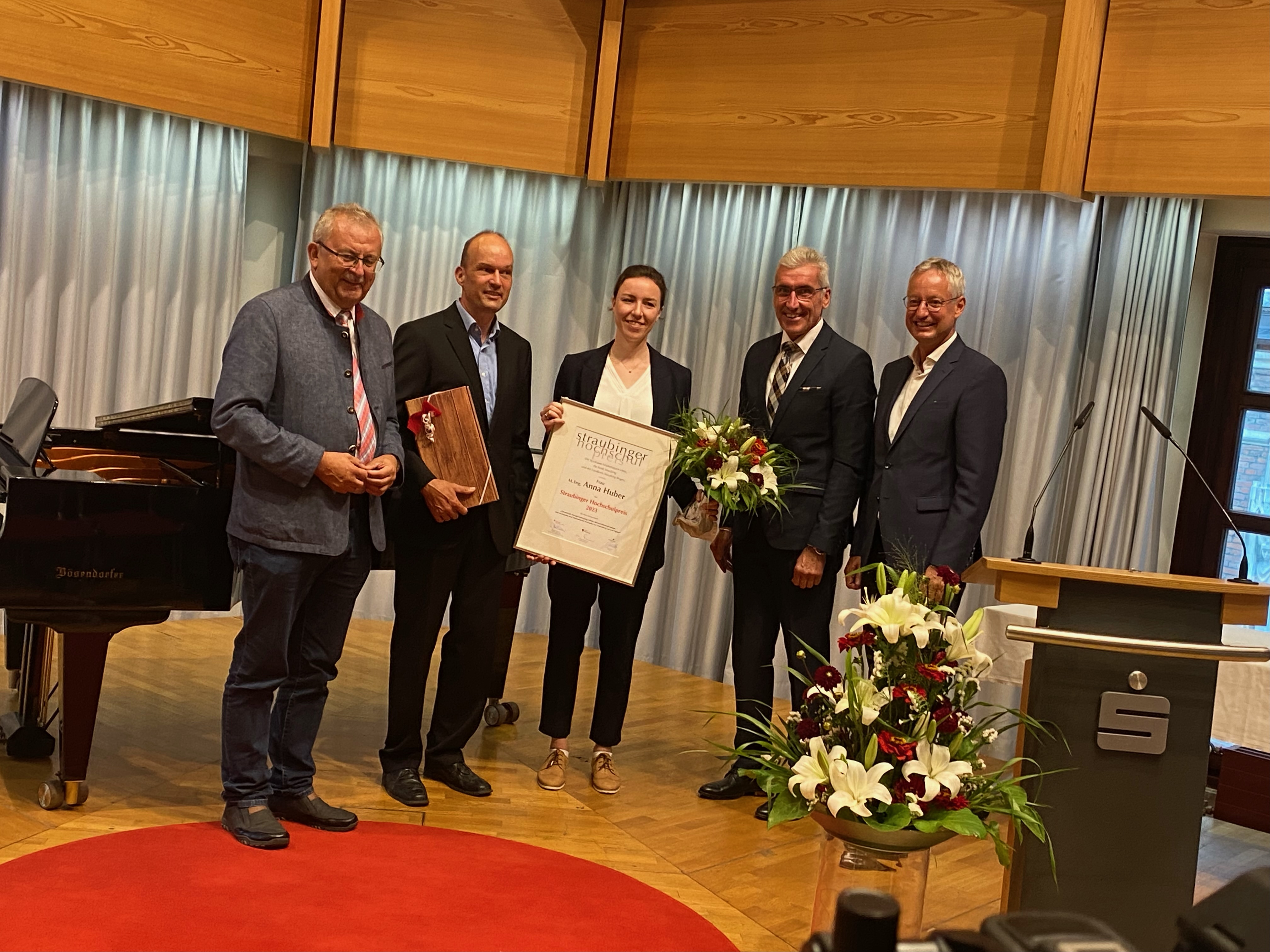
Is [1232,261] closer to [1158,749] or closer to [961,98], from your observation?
[961,98]

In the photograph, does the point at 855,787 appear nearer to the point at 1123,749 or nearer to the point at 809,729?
the point at 809,729

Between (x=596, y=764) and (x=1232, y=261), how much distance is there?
11.3 feet

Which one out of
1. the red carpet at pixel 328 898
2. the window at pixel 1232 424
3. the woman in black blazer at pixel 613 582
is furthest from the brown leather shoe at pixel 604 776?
the window at pixel 1232 424

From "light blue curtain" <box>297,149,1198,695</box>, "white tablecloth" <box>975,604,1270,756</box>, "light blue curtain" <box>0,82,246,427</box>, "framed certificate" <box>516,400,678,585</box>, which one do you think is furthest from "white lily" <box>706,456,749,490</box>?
"light blue curtain" <box>0,82,246,427</box>

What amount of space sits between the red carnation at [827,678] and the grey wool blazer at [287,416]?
1.52 metres

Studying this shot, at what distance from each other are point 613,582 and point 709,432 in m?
0.63

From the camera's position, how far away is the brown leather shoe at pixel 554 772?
4426mm

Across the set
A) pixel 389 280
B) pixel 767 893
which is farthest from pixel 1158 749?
pixel 389 280

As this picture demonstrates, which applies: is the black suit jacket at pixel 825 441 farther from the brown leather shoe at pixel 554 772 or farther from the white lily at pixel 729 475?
the brown leather shoe at pixel 554 772

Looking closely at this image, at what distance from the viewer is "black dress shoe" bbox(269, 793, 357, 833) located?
377 centimetres

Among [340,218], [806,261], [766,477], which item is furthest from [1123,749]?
[340,218]

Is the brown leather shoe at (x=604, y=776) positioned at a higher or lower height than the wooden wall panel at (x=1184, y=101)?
lower

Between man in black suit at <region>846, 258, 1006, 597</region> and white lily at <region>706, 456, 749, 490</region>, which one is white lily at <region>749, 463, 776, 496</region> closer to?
white lily at <region>706, 456, 749, 490</region>

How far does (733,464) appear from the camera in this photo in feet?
13.1
